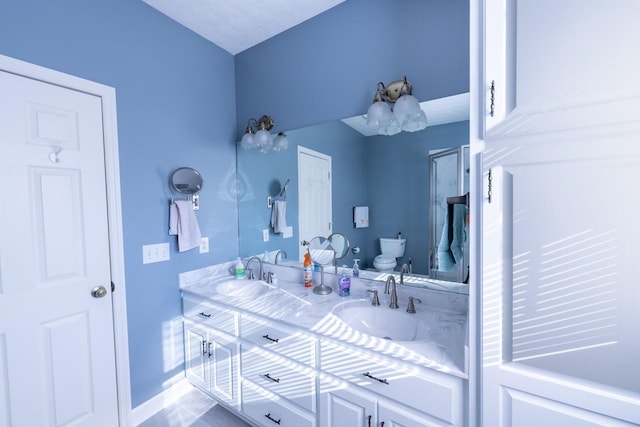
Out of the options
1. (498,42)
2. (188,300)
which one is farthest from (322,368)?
(498,42)

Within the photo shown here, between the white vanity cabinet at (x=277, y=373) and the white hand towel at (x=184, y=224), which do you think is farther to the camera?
the white hand towel at (x=184, y=224)

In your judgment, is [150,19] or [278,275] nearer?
[150,19]

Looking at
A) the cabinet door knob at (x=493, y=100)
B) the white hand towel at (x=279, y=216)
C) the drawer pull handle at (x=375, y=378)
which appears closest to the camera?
the cabinet door knob at (x=493, y=100)

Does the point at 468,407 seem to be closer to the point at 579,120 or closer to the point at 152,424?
the point at 579,120

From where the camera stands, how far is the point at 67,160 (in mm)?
1412

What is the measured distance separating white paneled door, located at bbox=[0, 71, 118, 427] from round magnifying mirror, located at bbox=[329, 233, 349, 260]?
4.50 feet

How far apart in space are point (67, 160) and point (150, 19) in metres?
1.05

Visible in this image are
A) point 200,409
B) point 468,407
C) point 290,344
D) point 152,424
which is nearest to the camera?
point 468,407

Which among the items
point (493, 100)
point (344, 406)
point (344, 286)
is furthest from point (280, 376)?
point (493, 100)

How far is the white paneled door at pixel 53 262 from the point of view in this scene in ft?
4.13

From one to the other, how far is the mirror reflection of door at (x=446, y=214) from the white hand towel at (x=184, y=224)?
5.17 feet

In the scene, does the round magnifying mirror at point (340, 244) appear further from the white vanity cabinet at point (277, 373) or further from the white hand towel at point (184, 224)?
the white hand towel at point (184, 224)

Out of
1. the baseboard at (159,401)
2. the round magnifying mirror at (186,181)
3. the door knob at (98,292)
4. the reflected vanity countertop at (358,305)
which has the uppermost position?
the round magnifying mirror at (186,181)

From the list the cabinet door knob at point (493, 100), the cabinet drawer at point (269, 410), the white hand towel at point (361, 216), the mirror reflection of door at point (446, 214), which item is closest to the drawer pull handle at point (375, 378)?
the cabinet drawer at point (269, 410)
